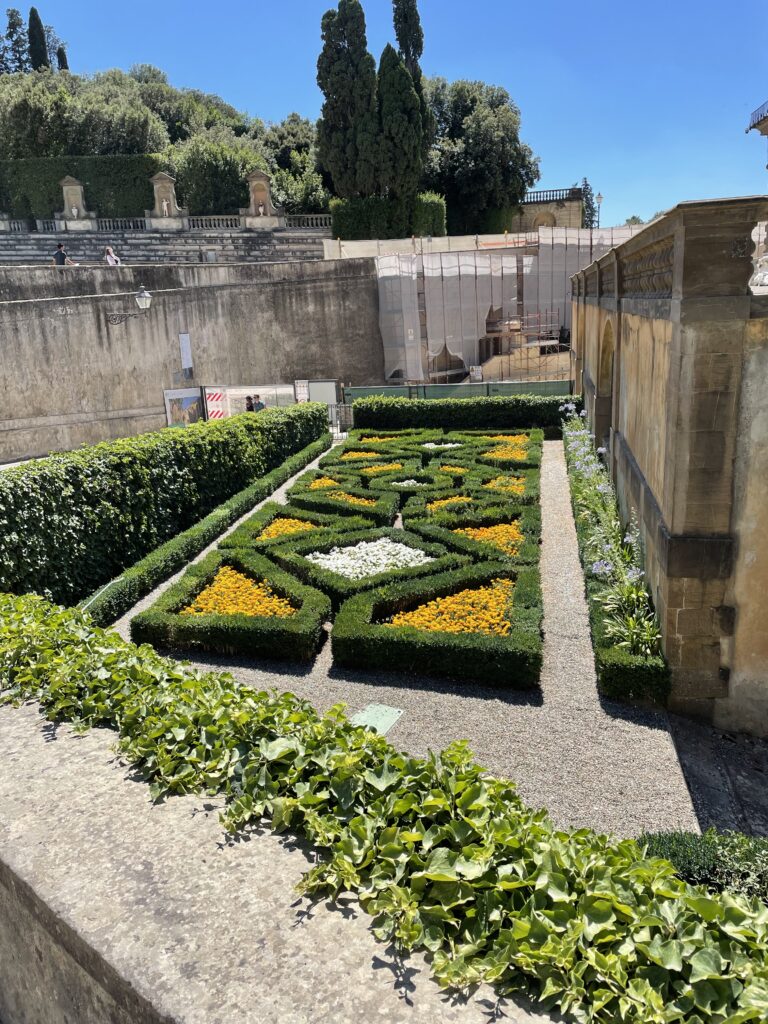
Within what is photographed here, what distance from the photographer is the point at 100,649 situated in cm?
504

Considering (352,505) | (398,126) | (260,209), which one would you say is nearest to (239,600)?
(352,505)

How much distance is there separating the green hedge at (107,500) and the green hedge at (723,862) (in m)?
8.32

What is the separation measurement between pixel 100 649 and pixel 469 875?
3289 mm

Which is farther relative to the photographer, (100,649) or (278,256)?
(278,256)

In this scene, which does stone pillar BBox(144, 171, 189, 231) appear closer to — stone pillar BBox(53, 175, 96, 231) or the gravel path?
stone pillar BBox(53, 175, 96, 231)

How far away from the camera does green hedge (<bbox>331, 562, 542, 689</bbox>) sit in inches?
312

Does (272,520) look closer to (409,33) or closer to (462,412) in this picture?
(462,412)

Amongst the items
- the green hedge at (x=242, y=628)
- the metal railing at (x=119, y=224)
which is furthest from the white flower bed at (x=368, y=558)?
the metal railing at (x=119, y=224)

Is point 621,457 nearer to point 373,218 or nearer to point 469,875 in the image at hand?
point 469,875

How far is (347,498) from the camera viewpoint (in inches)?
573

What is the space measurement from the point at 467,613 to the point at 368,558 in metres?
2.57

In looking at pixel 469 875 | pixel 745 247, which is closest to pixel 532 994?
pixel 469 875

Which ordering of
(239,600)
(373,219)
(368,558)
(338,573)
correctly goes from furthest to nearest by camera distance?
(373,219) < (368,558) < (338,573) < (239,600)

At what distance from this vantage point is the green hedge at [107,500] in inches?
383
